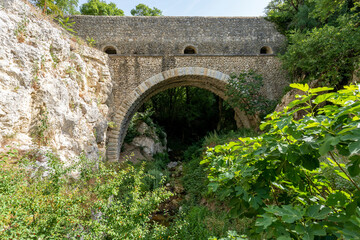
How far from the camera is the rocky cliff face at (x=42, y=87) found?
3459 millimetres

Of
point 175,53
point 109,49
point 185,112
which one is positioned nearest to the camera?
point 175,53

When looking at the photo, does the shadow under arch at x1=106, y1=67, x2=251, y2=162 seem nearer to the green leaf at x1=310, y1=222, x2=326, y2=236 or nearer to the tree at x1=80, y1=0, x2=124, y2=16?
the green leaf at x1=310, y1=222, x2=326, y2=236

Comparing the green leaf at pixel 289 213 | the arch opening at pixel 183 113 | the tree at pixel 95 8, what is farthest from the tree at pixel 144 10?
the green leaf at pixel 289 213

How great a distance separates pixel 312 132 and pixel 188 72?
7.57 m

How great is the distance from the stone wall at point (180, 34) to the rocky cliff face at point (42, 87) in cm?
310

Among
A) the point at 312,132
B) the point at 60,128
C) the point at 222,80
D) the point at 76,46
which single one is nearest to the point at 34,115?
the point at 60,128

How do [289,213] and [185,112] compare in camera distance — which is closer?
[289,213]

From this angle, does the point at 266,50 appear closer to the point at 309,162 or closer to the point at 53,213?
the point at 309,162

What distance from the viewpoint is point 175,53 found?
346 inches

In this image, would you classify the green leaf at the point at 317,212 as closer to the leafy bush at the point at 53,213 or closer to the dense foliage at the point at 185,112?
the leafy bush at the point at 53,213

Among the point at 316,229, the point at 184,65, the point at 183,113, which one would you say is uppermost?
the point at 184,65

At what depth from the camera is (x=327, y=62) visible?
17.2 feet

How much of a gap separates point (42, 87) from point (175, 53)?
20.1 ft

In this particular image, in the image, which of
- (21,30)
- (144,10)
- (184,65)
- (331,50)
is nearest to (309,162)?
(21,30)
